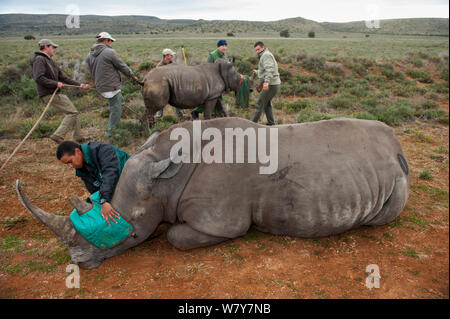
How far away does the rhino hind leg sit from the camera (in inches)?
146

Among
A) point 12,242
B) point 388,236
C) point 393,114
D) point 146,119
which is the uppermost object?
point 393,114

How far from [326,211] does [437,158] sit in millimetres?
4481

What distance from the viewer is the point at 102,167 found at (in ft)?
12.6

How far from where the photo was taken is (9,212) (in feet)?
16.0

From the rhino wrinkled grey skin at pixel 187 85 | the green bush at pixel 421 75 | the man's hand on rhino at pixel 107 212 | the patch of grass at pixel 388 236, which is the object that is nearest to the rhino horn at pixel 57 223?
the man's hand on rhino at pixel 107 212

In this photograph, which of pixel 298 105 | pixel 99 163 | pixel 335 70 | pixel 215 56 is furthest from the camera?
pixel 335 70

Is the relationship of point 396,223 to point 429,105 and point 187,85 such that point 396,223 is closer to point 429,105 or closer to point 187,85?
point 187,85

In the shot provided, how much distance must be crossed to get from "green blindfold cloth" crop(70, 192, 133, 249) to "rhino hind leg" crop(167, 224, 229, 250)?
0.54 meters

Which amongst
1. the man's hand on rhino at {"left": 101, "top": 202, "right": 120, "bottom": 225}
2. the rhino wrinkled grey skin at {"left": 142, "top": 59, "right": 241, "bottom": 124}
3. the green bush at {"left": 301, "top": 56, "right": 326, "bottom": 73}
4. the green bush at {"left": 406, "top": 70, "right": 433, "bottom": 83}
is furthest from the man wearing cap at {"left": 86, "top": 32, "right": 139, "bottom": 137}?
the green bush at {"left": 406, "top": 70, "right": 433, "bottom": 83}

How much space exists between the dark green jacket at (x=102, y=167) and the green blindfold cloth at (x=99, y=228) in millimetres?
229

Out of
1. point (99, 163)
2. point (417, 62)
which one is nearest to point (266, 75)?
point (99, 163)

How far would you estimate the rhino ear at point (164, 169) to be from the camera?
3.57 meters

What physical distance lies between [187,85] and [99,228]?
5077 millimetres

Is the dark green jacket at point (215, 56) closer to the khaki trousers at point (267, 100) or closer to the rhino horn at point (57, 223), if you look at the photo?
the khaki trousers at point (267, 100)
